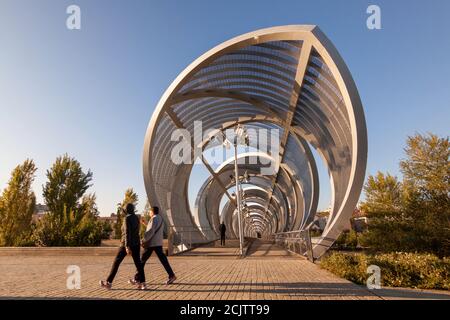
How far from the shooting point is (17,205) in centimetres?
1933

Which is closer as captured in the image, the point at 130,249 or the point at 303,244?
the point at 130,249

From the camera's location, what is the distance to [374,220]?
1280 cm

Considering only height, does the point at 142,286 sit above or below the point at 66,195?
below

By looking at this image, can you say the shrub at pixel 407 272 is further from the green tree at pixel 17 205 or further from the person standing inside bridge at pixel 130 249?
the green tree at pixel 17 205

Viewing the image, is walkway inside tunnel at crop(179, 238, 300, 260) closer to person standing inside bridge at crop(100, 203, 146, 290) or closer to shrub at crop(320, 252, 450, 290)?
shrub at crop(320, 252, 450, 290)

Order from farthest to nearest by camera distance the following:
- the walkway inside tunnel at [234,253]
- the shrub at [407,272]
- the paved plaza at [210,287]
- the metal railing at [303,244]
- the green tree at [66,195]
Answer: the green tree at [66,195] < the walkway inside tunnel at [234,253] < the metal railing at [303,244] < the shrub at [407,272] < the paved plaza at [210,287]

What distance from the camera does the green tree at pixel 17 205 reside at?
18.4 metres

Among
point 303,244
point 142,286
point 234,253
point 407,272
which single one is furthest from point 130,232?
point 234,253

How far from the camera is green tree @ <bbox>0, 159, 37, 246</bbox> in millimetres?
18391

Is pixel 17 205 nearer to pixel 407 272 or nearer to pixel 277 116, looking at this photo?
pixel 277 116

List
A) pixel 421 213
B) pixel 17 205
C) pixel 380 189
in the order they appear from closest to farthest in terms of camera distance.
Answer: pixel 421 213 < pixel 17 205 < pixel 380 189

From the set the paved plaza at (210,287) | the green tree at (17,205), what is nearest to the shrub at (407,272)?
the paved plaza at (210,287)

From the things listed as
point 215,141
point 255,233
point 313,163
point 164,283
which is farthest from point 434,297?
Result: point 255,233

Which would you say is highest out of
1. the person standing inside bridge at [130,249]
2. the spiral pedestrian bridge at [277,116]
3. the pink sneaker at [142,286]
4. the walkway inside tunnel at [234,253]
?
the spiral pedestrian bridge at [277,116]
